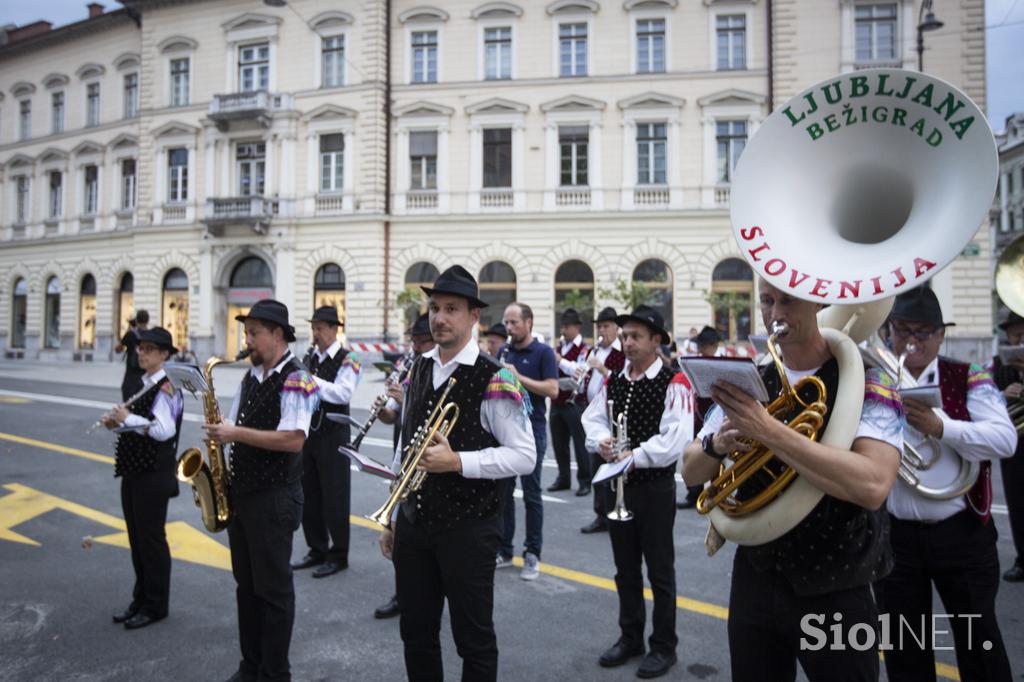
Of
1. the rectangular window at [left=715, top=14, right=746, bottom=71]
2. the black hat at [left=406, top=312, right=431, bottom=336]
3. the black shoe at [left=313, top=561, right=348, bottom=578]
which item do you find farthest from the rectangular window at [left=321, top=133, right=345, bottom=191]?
the black shoe at [left=313, top=561, right=348, bottom=578]

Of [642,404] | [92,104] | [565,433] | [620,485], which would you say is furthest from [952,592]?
[92,104]

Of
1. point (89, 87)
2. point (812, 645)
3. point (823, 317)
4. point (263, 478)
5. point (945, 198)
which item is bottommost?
point (812, 645)

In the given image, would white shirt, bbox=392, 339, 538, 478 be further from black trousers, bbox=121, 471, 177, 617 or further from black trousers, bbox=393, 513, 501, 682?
black trousers, bbox=121, 471, 177, 617

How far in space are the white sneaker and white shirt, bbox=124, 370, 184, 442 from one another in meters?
2.91

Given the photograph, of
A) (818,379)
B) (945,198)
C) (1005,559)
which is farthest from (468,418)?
(1005,559)

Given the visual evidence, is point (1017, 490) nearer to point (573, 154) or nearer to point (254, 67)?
point (573, 154)

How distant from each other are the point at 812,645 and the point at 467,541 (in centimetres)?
149

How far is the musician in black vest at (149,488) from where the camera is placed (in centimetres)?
463

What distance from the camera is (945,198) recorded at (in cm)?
212

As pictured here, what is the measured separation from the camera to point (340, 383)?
6.09 meters

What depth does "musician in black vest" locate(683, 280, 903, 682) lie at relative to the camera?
6.84 feet

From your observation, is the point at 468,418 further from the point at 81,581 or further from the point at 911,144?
the point at 81,581

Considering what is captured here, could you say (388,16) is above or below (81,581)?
above

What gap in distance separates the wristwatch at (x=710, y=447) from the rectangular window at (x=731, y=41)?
1018 inches
